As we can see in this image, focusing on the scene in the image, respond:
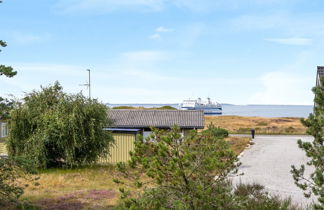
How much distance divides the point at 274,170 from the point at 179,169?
47.4ft

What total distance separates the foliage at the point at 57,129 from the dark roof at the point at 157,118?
7996mm

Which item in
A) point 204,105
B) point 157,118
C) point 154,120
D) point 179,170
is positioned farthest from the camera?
point 204,105

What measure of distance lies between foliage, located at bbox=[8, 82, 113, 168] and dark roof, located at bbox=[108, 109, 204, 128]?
26.2 feet

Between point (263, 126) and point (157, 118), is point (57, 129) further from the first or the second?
point (263, 126)

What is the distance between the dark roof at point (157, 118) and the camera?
27.3 metres

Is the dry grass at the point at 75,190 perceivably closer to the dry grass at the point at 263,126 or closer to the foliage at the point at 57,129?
the foliage at the point at 57,129

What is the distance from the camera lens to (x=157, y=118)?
28.6 m

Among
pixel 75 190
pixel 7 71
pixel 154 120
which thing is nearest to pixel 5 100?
pixel 7 71

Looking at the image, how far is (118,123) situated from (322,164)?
23.5 metres

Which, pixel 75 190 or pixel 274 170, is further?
pixel 274 170

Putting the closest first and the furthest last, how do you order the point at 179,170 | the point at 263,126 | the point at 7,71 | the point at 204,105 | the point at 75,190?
the point at 179,170
the point at 7,71
the point at 75,190
the point at 263,126
the point at 204,105

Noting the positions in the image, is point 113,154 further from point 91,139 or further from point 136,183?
point 136,183

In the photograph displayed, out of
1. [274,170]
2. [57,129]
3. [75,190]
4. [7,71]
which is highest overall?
[7,71]

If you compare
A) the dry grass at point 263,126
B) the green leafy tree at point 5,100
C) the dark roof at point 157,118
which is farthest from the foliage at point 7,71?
the dry grass at point 263,126
